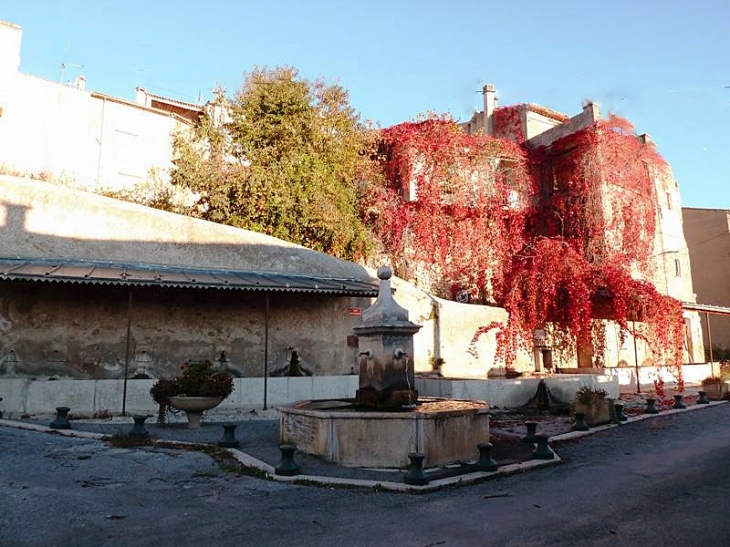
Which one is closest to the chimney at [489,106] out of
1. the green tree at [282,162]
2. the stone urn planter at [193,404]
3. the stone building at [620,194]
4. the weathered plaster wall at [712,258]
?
the stone building at [620,194]

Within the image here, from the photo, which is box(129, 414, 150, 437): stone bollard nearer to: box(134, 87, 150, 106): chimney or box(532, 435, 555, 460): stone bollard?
box(532, 435, 555, 460): stone bollard

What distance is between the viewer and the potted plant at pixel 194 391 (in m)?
10.4

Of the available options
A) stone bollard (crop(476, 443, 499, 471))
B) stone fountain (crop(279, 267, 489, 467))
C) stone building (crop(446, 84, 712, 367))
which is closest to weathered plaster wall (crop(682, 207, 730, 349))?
stone building (crop(446, 84, 712, 367))

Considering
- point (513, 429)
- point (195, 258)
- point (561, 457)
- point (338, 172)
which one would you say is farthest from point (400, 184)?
point (561, 457)

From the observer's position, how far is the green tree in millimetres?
20156

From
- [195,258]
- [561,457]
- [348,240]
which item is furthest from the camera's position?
[348,240]

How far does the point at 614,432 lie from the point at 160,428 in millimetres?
8739

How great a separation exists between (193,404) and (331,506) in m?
5.62

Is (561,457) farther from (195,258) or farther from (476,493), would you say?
(195,258)

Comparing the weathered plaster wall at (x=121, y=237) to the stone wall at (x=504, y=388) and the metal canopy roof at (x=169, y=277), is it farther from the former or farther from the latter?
the stone wall at (x=504, y=388)

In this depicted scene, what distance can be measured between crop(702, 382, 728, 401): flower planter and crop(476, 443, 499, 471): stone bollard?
502 inches

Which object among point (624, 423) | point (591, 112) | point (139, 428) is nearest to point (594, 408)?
point (624, 423)

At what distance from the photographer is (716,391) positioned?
16703 millimetres

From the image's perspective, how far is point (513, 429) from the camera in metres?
11.0
